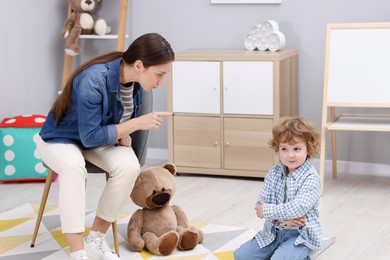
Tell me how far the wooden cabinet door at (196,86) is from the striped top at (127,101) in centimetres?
117

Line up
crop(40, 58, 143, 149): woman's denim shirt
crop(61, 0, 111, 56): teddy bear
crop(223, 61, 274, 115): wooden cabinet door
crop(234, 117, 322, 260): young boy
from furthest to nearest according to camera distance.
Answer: crop(61, 0, 111, 56): teddy bear → crop(223, 61, 274, 115): wooden cabinet door → crop(40, 58, 143, 149): woman's denim shirt → crop(234, 117, 322, 260): young boy

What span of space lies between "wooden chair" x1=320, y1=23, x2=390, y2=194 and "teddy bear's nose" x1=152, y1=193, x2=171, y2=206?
3.36ft

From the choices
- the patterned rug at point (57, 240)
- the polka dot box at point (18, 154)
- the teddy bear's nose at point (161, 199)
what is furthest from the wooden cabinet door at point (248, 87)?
the teddy bear's nose at point (161, 199)

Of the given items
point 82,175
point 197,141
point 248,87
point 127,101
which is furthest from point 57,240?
point 248,87

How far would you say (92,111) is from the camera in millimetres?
2389

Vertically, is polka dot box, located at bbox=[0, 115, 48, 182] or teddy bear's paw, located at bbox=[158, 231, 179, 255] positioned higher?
polka dot box, located at bbox=[0, 115, 48, 182]

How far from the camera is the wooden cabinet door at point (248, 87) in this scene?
141 inches

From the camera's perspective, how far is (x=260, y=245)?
7.81 feet

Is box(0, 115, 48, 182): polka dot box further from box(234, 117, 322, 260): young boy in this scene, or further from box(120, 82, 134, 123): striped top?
box(234, 117, 322, 260): young boy

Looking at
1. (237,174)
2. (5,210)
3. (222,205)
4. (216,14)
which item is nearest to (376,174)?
(237,174)

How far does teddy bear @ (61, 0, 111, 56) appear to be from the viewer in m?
4.07

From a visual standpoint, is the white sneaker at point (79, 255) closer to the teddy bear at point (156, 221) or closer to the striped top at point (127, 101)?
the teddy bear at point (156, 221)

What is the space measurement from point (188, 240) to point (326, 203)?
87 centimetres

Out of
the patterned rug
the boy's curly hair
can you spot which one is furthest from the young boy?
the patterned rug
